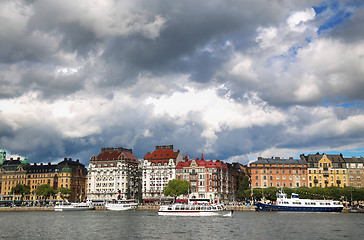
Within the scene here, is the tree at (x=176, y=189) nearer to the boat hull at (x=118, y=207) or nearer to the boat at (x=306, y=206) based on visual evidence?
the boat hull at (x=118, y=207)

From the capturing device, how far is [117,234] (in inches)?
2938

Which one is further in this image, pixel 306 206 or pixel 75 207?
pixel 75 207

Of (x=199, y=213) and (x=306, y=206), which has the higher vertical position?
(x=306, y=206)

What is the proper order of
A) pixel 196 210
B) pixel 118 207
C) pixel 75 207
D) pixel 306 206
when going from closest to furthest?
pixel 196 210
pixel 306 206
pixel 118 207
pixel 75 207

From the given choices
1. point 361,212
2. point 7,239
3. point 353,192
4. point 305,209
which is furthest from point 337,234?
point 353,192

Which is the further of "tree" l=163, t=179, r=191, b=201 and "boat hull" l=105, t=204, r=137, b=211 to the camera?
"boat hull" l=105, t=204, r=137, b=211

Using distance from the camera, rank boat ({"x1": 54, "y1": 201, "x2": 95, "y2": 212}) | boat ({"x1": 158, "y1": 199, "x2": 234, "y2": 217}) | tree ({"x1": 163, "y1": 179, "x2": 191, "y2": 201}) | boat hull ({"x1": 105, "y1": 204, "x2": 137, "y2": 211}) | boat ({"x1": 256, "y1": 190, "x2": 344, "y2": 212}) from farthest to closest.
Answer: boat ({"x1": 54, "y1": 201, "x2": 95, "y2": 212}) < boat hull ({"x1": 105, "y1": 204, "x2": 137, "y2": 211}) < tree ({"x1": 163, "y1": 179, "x2": 191, "y2": 201}) < boat ({"x1": 256, "y1": 190, "x2": 344, "y2": 212}) < boat ({"x1": 158, "y1": 199, "x2": 234, "y2": 217})

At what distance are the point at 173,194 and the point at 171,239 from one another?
119 metres

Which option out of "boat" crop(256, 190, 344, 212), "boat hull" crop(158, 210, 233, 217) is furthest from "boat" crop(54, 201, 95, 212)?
"boat" crop(256, 190, 344, 212)

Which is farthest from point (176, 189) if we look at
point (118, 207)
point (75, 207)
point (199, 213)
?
point (199, 213)

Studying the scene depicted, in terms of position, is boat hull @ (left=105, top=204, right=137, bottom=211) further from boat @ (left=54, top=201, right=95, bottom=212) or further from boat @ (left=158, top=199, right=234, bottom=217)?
boat @ (left=158, top=199, right=234, bottom=217)

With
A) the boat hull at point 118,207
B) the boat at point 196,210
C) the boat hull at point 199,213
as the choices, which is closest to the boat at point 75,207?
the boat hull at point 118,207

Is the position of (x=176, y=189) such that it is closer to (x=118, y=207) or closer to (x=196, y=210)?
(x=118, y=207)

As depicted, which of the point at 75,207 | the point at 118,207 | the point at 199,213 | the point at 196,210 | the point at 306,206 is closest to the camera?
the point at 199,213
